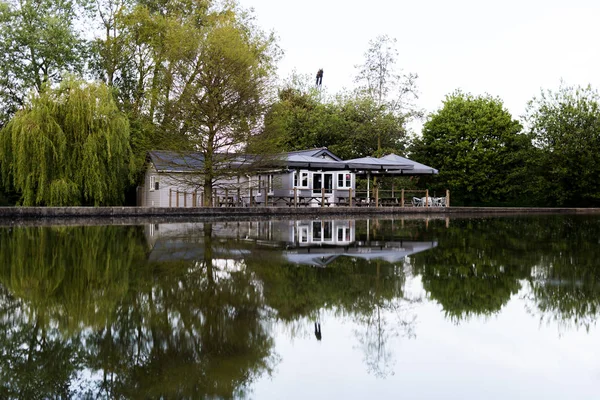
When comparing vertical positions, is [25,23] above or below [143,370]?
above

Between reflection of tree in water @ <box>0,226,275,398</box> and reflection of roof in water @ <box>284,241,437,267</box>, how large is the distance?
1.88 metres

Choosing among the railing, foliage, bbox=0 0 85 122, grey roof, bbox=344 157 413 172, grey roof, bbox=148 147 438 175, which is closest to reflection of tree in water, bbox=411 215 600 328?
grey roof, bbox=148 147 438 175

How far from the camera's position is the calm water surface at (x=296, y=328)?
367 cm

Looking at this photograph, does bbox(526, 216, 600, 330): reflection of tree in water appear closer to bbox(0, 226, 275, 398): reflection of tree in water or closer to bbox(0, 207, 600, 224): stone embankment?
bbox(0, 226, 275, 398): reflection of tree in water

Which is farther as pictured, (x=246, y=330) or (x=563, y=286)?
(x=563, y=286)

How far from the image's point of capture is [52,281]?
7.38 meters

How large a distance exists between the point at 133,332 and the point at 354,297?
246 centimetres

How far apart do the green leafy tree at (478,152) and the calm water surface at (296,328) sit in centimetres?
3672

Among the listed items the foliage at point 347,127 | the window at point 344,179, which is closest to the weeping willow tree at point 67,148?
the window at point 344,179

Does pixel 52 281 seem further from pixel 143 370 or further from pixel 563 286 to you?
pixel 563 286

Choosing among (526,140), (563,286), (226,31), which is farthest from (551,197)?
(563,286)

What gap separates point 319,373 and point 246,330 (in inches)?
44.5

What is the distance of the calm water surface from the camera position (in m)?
3.67

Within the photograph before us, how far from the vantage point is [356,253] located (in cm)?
1116
